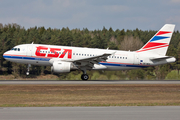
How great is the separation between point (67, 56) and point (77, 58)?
1.42 m

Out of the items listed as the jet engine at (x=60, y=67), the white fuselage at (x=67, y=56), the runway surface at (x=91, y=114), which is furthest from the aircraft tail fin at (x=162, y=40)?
the runway surface at (x=91, y=114)

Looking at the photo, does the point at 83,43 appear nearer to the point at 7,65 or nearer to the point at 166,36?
the point at 7,65

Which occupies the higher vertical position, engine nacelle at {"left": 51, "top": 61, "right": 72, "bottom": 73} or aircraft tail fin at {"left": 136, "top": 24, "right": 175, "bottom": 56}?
aircraft tail fin at {"left": 136, "top": 24, "right": 175, "bottom": 56}

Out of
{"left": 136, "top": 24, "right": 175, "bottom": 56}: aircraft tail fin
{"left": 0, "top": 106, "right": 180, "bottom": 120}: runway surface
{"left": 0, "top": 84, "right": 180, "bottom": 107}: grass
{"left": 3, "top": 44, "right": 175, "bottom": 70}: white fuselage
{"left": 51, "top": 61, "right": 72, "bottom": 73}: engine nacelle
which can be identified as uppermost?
{"left": 136, "top": 24, "right": 175, "bottom": 56}: aircraft tail fin

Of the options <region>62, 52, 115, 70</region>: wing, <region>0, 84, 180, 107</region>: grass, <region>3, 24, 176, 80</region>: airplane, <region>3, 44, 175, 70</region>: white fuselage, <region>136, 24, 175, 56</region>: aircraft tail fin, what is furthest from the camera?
<region>136, 24, 175, 56</region>: aircraft tail fin

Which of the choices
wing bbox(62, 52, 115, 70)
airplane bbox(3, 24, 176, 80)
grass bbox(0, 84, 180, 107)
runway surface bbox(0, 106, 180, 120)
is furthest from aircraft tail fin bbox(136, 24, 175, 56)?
runway surface bbox(0, 106, 180, 120)

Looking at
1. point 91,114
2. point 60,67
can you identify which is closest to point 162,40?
point 60,67

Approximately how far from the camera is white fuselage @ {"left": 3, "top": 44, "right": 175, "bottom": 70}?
3672 cm

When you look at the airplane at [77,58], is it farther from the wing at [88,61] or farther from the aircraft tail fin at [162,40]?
the aircraft tail fin at [162,40]

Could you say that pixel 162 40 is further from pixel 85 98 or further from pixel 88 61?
pixel 85 98

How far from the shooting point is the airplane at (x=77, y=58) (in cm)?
3622

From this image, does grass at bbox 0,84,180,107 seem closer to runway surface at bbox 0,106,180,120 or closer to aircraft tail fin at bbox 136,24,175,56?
runway surface at bbox 0,106,180,120

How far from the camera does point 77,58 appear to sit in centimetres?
3756

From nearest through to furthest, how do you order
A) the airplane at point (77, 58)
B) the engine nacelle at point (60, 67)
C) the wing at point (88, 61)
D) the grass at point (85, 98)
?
the grass at point (85, 98), the engine nacelle at point (60, 67), the wing at point (88, 61), the airplane at point (77, 58)
